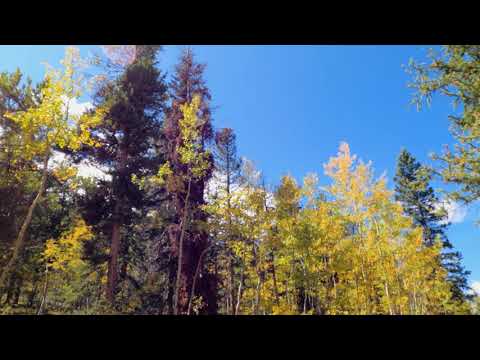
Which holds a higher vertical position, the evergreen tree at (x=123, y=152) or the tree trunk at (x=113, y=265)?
the evergreen tree at (x=123, y=152)

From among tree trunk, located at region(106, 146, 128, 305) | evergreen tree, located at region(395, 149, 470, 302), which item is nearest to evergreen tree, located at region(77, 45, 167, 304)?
tree trunk, located at region(106, 146, 128, 305)

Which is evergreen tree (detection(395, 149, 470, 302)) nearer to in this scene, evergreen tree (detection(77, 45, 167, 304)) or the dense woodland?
the dense woodland

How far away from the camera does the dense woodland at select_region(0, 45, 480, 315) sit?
31.7 ft

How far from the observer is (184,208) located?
1259 cm

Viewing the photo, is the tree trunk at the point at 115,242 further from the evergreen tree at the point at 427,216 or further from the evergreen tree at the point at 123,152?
the evergreen tree at the point at 427,216

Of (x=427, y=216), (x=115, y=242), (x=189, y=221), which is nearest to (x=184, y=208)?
(x=189, y=221)

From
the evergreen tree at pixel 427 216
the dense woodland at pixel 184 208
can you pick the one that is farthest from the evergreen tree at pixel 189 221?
the evergreen tree at pixel 427 216

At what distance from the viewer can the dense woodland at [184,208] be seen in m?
9.66
